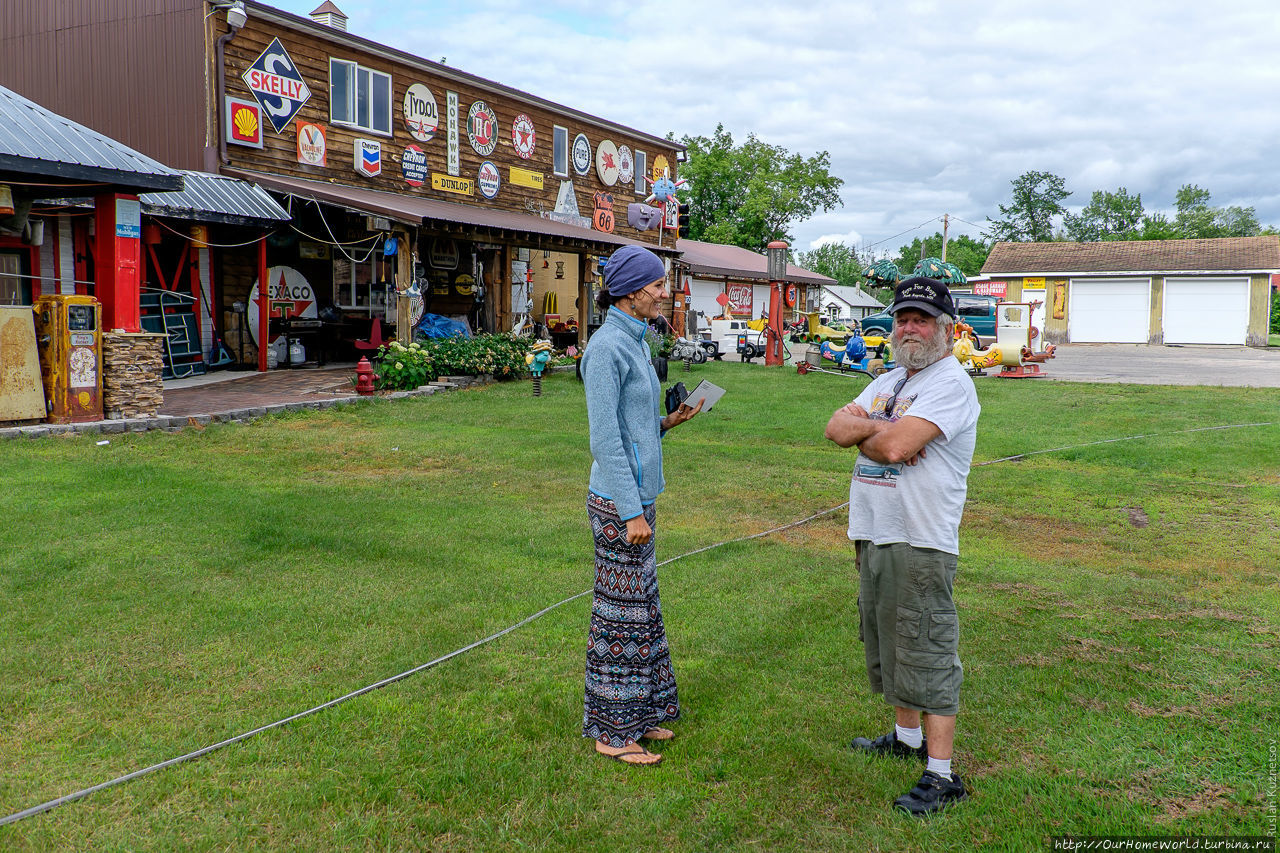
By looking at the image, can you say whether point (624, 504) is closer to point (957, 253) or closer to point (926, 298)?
point (926, 298)

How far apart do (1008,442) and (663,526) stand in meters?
5.78

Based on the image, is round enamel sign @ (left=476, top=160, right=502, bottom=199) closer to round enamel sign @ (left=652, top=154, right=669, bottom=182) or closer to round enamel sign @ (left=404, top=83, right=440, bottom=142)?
round enamel sign @ (left=404, top=83, right=440, bottom=142)

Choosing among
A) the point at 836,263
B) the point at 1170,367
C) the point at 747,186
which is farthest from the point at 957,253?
the point at 1170,367

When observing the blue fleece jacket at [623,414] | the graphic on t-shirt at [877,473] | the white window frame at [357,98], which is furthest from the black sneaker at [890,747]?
the white window frame at [357,98]

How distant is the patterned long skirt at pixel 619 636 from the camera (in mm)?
3402

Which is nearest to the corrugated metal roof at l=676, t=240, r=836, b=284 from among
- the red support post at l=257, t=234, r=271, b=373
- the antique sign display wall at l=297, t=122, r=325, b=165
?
the antique sign display wall at l=297, t=122, r=325, b=165

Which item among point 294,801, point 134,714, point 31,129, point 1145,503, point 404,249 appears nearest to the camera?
point 294,801

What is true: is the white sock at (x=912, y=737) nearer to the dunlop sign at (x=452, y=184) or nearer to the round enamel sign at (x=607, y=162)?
A: the dunlop sign at (x=452, y=184)

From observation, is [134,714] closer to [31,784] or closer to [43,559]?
[31,784]

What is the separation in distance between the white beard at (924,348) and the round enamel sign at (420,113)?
17034 mm

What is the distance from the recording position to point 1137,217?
73812 mm

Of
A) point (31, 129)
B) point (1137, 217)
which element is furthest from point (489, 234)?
point (1137, 217)

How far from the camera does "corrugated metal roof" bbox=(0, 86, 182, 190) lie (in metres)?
9.12

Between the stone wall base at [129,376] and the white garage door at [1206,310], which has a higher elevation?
the white garage door at [1206,310]
